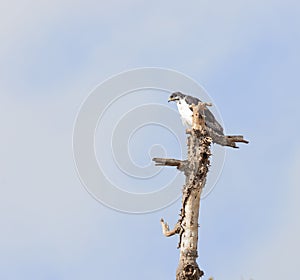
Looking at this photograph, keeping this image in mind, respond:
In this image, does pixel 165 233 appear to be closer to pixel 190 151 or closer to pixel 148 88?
pixel 190 151

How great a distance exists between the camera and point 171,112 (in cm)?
1738

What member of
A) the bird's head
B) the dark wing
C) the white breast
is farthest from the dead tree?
the bird's head

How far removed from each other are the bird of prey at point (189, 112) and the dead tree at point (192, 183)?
0.28m

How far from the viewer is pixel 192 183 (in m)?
15.3

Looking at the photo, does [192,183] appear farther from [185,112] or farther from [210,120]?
[185,112]

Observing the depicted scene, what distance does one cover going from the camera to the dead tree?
49.3 ft

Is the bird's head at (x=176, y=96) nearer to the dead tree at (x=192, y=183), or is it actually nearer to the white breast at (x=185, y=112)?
the white breast at (x=185, y=112)

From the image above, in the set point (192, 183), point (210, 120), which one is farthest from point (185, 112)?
point (192, 183)

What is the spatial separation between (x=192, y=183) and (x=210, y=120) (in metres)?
1.52

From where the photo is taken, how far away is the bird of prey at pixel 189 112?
15930mm

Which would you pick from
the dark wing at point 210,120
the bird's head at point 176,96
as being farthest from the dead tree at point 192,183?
the bird's head at point 176,96

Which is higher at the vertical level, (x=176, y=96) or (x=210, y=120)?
(x=176, y=96)

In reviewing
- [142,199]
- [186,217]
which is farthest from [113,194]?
[186,217]

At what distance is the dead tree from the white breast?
0.55 m
